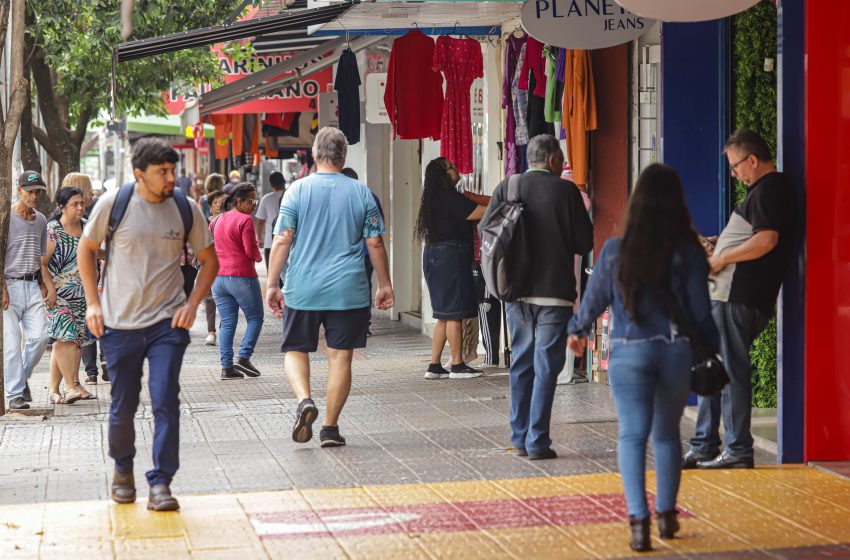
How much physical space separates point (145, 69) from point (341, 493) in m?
15.2

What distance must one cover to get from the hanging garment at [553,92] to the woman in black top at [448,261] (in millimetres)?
969

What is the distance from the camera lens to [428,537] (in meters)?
6.48

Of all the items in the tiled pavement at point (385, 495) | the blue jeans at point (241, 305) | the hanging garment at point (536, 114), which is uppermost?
the hanging garment at point (536, 114)

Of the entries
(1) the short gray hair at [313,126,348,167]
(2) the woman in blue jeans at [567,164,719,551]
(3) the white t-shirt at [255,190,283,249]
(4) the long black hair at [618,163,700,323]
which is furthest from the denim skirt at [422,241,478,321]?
(3) the white t-shirt at [255,190,283,249]

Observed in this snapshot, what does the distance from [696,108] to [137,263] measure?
4498 mm

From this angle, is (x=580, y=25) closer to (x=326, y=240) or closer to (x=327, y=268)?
(x=326, y=240)

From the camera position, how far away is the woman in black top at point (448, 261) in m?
12.0

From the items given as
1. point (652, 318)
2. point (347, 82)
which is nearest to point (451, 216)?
point (347, 82)

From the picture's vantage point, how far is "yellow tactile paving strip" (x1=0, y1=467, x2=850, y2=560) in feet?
20.6

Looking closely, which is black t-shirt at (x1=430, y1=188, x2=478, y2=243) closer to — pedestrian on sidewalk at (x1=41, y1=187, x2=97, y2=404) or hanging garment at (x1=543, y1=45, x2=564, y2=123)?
hanging garment at (x1=543, y1=45, x2=564, y2=123)

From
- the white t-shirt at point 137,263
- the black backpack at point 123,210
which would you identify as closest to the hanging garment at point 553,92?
the black backpack at point 123,210

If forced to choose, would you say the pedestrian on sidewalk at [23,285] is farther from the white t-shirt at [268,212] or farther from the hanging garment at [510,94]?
the white t-shirt at [268,212]

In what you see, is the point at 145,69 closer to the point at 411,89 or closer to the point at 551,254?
the point at 411,89

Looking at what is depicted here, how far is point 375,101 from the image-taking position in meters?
14.9
